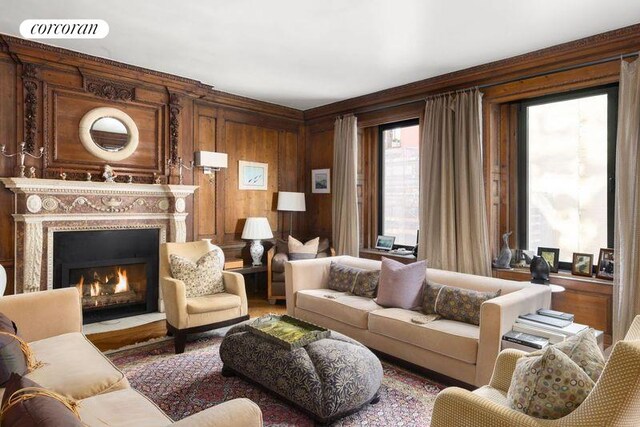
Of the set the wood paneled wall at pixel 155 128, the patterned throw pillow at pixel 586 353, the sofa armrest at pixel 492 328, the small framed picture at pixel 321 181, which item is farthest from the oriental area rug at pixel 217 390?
the small framed picture at pixel 321 181

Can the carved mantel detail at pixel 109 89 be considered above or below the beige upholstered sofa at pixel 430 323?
above

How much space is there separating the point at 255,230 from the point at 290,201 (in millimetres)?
812

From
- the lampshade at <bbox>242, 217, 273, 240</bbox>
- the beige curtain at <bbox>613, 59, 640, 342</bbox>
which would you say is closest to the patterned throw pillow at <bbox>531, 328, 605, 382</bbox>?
the beige curtain at <bbox>613, 59, 640, 342</bbox>

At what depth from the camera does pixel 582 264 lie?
12.4ft

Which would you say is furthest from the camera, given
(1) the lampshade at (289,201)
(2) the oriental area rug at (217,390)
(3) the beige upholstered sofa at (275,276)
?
(1) the lampshade at (289,201)

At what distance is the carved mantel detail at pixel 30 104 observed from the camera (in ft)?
12.6

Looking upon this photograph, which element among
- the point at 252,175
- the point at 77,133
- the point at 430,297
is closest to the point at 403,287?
the point at 430,297

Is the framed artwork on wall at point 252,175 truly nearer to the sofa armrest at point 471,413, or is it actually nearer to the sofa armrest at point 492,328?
the sofa armrest at point 492,328

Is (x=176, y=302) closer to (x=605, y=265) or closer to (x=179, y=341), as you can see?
(x=179, y=341)

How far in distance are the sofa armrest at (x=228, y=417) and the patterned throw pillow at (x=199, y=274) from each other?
265 centimetres

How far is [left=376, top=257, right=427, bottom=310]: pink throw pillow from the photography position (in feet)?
11.1

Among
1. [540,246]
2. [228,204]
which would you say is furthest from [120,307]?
[540,246]

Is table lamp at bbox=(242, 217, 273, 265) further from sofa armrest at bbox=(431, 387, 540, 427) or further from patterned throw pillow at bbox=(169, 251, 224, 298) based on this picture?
sofa armrest at bbox=(431, 387, 540, 427)

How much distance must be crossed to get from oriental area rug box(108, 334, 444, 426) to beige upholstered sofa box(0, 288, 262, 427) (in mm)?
611
